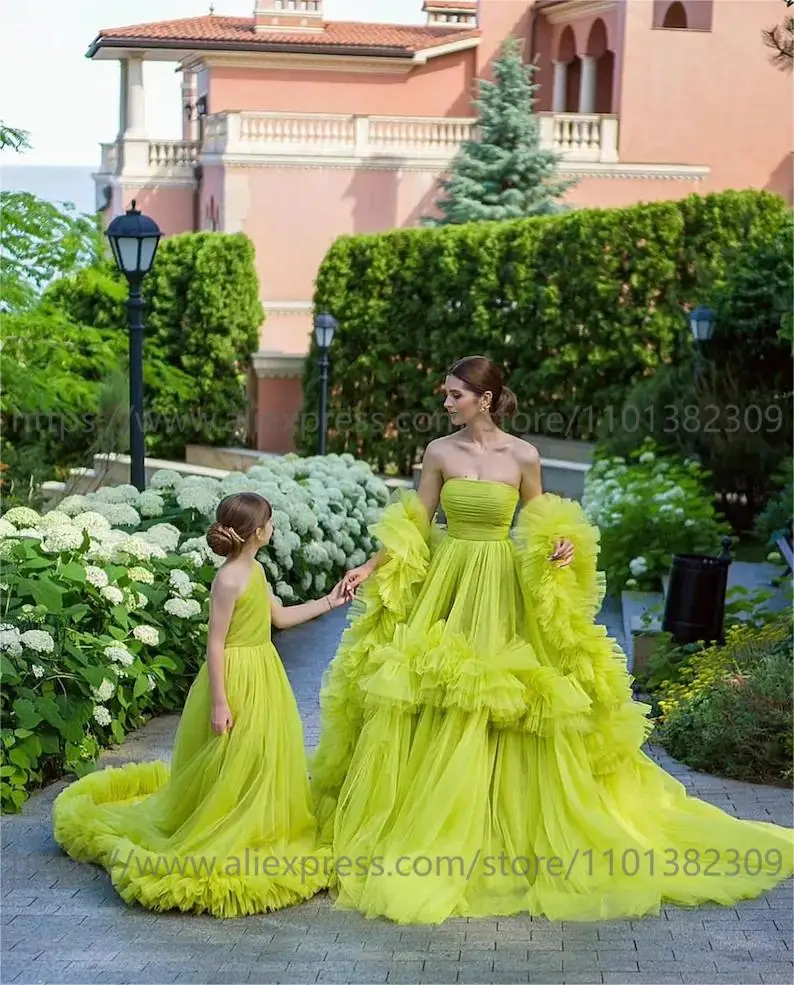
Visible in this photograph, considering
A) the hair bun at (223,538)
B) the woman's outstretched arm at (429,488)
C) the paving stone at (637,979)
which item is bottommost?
the paving stone at (637,979)

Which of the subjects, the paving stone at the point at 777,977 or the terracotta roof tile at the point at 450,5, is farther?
the terracotta roof tile at the point at 450,5

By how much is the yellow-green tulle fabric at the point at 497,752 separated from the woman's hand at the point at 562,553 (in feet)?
0.12

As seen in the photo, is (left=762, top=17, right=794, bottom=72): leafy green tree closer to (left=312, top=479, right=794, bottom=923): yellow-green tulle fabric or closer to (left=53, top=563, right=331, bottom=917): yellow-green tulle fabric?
(left=312, top=479, right=794, bottom=923): yellow-green tulle fabric

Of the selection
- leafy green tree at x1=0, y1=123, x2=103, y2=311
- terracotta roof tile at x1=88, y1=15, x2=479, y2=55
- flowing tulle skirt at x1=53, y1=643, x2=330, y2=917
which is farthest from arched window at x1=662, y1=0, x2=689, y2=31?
flowing tulle skirt at x1=53, y1=643, x2=330, y2=917

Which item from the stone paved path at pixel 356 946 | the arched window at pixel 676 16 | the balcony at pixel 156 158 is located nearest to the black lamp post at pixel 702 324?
the stone paved path at pixel 356 946

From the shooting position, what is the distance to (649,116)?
119ft

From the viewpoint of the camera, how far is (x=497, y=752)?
599 centimetres

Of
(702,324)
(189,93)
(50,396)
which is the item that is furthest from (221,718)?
(189,93)

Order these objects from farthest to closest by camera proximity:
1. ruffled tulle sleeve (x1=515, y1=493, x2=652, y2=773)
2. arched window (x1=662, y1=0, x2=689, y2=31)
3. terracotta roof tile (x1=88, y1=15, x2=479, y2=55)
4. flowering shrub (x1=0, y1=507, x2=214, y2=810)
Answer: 1. terracotta roof tile (x1=88, y1=15, x2=479, y2=55)
2. arched window (x1=662, y1=0, x2=689, y2=31)
3. flowering shrub (x1=0, y1=507, x2=214, y2=810)
4. ruffled tulle sleeve (x1=515, y1=493, x2=652, y2=773)

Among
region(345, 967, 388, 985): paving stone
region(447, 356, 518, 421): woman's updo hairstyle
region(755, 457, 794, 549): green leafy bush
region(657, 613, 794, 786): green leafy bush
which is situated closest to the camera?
region(345, 967, 388, 985): paving stone

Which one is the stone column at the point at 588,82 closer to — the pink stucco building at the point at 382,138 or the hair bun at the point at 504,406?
the pink stucco building at the point at 382,138

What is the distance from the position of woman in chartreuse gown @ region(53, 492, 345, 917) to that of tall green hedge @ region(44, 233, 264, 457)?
2089 centimetres

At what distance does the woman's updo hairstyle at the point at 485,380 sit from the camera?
620 cm

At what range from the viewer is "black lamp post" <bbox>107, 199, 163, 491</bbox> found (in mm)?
11953
